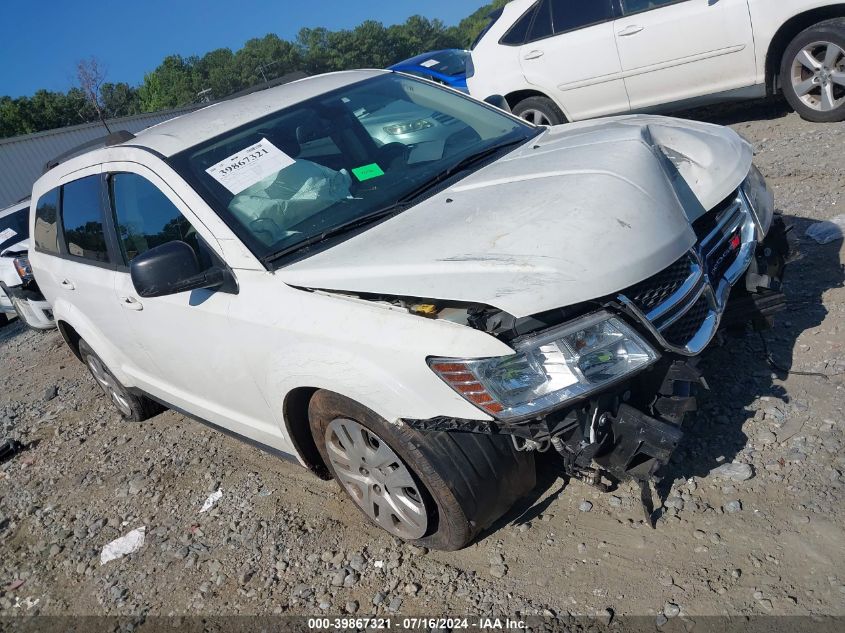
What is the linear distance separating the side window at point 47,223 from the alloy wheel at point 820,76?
6146mm

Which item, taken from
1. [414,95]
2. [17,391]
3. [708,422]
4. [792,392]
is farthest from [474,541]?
[17,391]

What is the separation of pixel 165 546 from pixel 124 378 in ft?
4.19

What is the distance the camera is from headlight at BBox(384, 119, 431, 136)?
3606mm

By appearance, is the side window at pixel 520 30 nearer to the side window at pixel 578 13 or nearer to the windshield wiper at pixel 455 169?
the side window at pixel 578 13

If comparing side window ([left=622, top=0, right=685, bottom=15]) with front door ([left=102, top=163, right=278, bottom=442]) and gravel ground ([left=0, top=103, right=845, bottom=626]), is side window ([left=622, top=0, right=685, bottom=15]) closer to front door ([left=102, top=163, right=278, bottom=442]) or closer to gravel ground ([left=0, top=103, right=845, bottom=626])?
gravel ground ([left=0, top=103, right=845, bottom=626])

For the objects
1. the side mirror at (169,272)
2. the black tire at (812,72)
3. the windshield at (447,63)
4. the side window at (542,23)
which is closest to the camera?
the side mirror at (169,272)

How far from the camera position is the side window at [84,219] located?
3945 mm

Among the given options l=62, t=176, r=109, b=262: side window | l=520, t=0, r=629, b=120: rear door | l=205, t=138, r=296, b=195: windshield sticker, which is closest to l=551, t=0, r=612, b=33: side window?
l=520, t=0, r=629, b=120: rear door

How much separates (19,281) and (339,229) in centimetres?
548

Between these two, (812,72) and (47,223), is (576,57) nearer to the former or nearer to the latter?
(812,72)

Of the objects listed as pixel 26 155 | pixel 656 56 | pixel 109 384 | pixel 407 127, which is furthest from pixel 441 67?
pixel 26 155

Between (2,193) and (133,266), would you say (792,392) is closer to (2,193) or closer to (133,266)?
(133,266)

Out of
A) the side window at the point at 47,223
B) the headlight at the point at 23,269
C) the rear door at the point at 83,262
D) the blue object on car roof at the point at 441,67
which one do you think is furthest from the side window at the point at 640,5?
the headlight at the point at 23,269

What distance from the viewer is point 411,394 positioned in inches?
93.9
